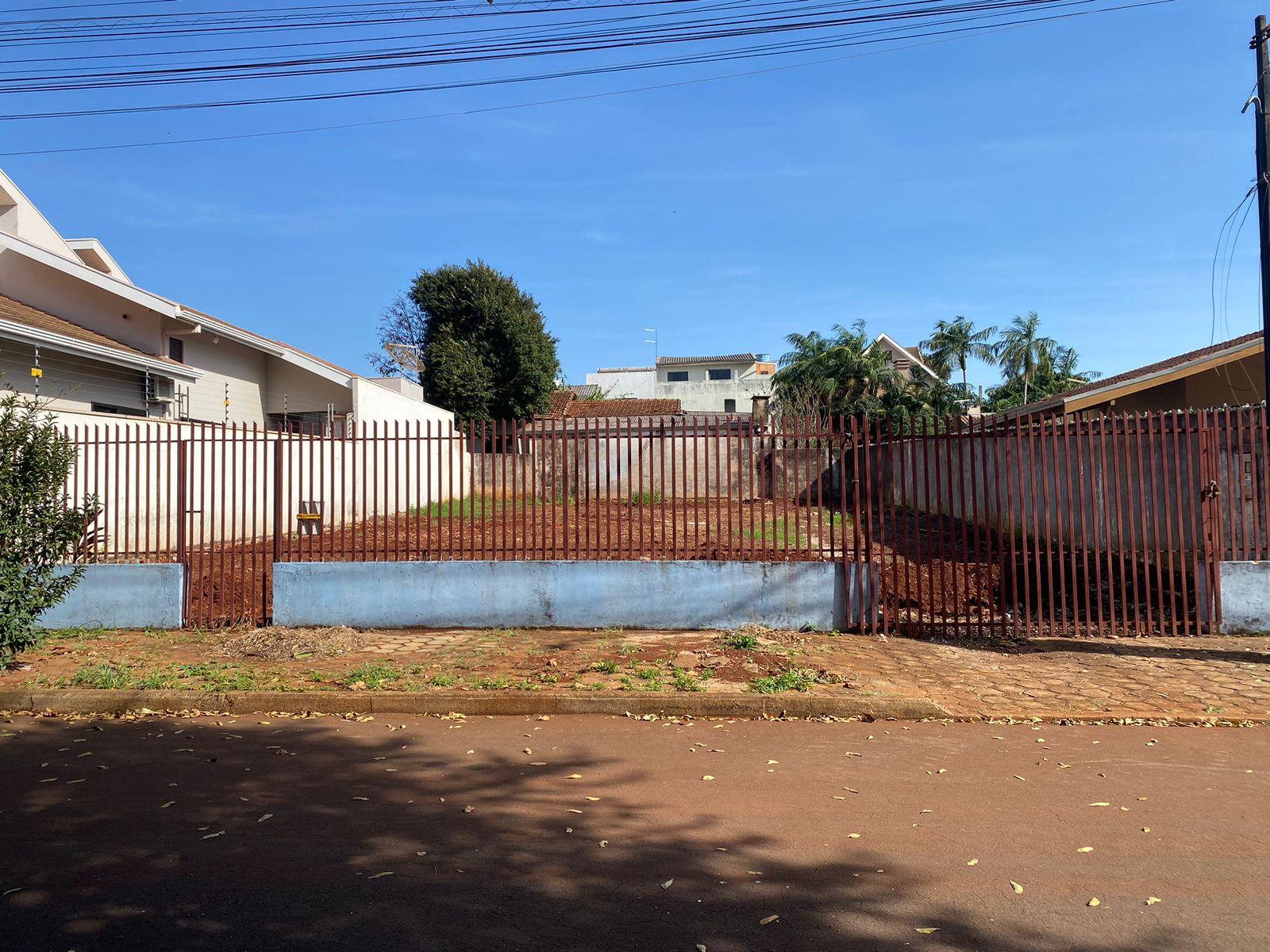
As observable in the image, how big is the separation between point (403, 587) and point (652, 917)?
6575 mm

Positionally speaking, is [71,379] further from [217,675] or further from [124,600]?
[217,675]

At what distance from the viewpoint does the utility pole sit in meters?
7.78

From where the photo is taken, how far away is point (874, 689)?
22.3ft

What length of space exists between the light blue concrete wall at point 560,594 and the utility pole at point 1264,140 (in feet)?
15.6

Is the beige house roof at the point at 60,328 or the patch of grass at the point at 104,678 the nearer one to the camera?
the patch of grass at the point at 104,678

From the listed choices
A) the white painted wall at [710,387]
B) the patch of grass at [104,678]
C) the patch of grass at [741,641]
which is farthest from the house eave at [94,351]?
the white painted wall at [710,387]

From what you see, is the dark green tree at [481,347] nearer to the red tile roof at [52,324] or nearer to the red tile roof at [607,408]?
the red tile roof at [607,408]

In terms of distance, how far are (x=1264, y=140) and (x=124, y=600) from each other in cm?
1246

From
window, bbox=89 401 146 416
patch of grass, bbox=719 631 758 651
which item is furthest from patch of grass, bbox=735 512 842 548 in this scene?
window, bbox=89 401 146 416

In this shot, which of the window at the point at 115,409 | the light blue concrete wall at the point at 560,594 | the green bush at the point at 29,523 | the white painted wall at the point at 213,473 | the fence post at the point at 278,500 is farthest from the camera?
the window at the point at 115,409

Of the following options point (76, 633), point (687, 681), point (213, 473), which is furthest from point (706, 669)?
point (76, 633)

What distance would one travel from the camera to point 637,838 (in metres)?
4.18

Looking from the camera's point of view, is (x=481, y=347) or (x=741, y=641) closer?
(x=741, y=641)

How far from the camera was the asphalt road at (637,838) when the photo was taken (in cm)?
323
